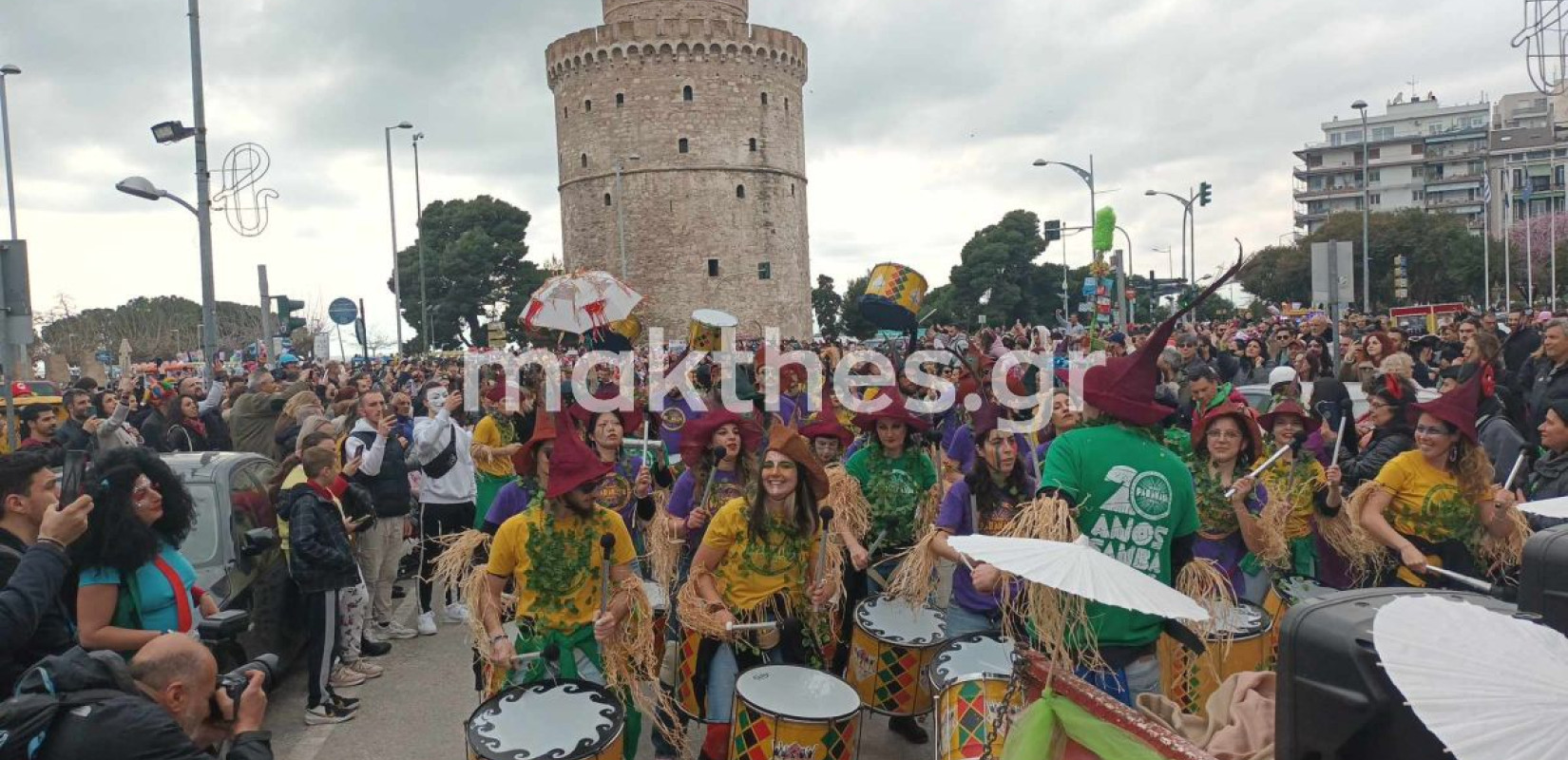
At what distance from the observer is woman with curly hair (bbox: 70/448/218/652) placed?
3.73m

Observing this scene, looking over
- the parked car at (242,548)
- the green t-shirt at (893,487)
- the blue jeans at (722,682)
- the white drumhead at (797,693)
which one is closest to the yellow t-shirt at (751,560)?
the blue jeans at (722,682)

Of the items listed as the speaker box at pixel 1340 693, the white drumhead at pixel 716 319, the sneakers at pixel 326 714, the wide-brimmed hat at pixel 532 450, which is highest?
the white drumhead at pixel 716 319

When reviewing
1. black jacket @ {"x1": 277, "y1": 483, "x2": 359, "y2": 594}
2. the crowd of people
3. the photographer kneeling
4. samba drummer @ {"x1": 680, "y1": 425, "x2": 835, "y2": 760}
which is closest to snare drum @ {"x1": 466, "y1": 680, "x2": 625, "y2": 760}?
the crowd of people

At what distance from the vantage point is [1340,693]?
192cm

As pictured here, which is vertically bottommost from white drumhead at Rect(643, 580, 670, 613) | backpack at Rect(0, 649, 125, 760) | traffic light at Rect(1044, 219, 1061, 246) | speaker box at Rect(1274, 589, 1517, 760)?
white drumhead at Rect(643, 580, 670, 613)

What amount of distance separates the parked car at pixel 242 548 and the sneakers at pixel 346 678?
311 millimetres

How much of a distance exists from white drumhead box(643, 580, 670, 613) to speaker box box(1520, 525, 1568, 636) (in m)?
3.70

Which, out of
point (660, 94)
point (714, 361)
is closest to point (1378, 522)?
point (714, 361)

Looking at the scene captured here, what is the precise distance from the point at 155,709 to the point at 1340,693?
267 centimetres

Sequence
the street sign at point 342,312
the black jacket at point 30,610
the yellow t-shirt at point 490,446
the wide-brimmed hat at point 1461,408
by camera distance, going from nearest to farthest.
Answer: the black jacket at point 30,610 → the wide-brimmed hat at point 1461,408 → the yellow t-shirt at point 490,446 → the street sign at point 342,312

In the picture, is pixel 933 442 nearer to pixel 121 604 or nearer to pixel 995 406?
pixel 995 406

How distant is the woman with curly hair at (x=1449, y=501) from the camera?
486 centimetres

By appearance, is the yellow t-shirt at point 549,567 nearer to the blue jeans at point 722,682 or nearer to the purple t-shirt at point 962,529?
the blue jeans at point 722,682

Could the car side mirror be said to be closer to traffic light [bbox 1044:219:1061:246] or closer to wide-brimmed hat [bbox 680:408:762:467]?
wide-brimmed hat [bbox 680:408:762:467]
